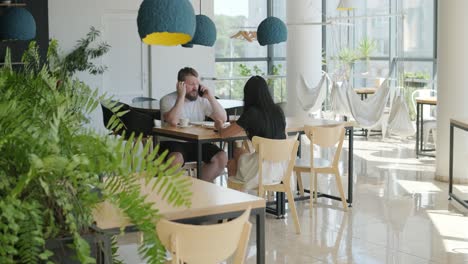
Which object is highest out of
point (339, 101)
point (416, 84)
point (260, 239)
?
point (416, 84)

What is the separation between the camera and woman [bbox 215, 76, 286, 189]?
20.5 ft

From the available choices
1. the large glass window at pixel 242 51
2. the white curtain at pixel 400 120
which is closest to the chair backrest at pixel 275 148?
the white curtain at pixel 400 120

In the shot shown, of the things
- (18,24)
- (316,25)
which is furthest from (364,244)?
(316,25)

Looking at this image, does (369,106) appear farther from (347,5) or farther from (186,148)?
(186,148)

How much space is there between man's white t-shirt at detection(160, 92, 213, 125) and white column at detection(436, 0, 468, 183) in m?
2.63

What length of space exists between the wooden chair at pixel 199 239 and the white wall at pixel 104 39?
7.69 m

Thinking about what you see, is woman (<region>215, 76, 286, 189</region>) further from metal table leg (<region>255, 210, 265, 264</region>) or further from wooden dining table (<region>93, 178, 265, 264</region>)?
metal table leg (<region>255, 210, 265, 264</region>)

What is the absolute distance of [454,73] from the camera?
8.27 m

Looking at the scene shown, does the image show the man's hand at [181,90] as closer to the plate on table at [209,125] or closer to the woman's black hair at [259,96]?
the plate on table at [209,125]

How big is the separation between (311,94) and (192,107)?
3939mm

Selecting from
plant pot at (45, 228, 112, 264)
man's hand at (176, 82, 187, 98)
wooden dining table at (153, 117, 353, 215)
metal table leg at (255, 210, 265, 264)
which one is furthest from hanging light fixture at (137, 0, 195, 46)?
man's hand at (176, 82, 187, 98)

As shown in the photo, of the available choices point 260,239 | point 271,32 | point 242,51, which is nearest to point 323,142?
point 271,32

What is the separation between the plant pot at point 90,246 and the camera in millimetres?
2335

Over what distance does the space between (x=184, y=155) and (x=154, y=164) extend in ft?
16.8
